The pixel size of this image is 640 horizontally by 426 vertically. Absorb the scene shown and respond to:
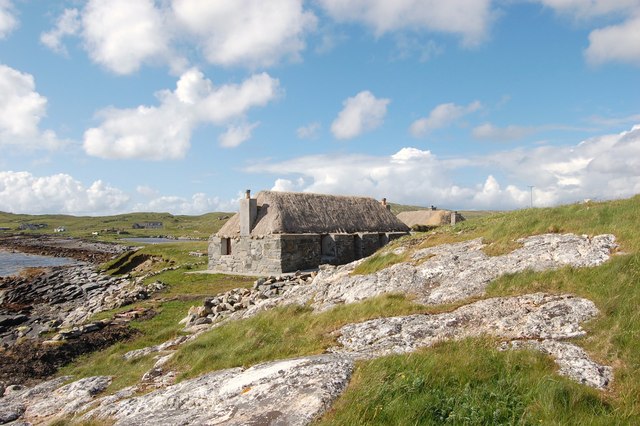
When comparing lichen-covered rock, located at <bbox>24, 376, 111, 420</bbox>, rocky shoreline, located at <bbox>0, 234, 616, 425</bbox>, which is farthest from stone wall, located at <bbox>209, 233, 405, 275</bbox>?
lichen-covered rock, located at <bbox>24, 376, 111, 420</bbox>

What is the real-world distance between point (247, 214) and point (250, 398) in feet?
101

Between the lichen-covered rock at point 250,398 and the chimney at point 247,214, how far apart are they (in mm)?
28684

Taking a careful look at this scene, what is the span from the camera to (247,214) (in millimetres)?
36750

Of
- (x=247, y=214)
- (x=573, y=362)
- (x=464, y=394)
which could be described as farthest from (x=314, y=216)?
(x=464, y=394)

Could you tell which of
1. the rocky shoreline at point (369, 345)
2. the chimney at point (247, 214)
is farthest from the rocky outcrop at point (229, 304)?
the chimney at point (247, 214)

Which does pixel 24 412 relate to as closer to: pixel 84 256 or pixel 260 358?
pixel 260 358

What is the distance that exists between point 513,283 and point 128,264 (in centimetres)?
5275

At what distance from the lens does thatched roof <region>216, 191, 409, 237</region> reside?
3650 centimetres

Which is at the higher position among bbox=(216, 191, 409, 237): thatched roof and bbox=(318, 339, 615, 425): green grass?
bbox=(216, 191, 409, 237): thatched roof

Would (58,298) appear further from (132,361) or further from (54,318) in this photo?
(132,361)

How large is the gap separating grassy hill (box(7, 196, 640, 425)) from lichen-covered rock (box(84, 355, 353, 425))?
1.22 feet

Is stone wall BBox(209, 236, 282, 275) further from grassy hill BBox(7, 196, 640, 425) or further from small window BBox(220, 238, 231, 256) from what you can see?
grassy hill BBox(7, 196, 640, 425)

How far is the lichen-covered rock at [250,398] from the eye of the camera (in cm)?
584

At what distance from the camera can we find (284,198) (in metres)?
38.9
